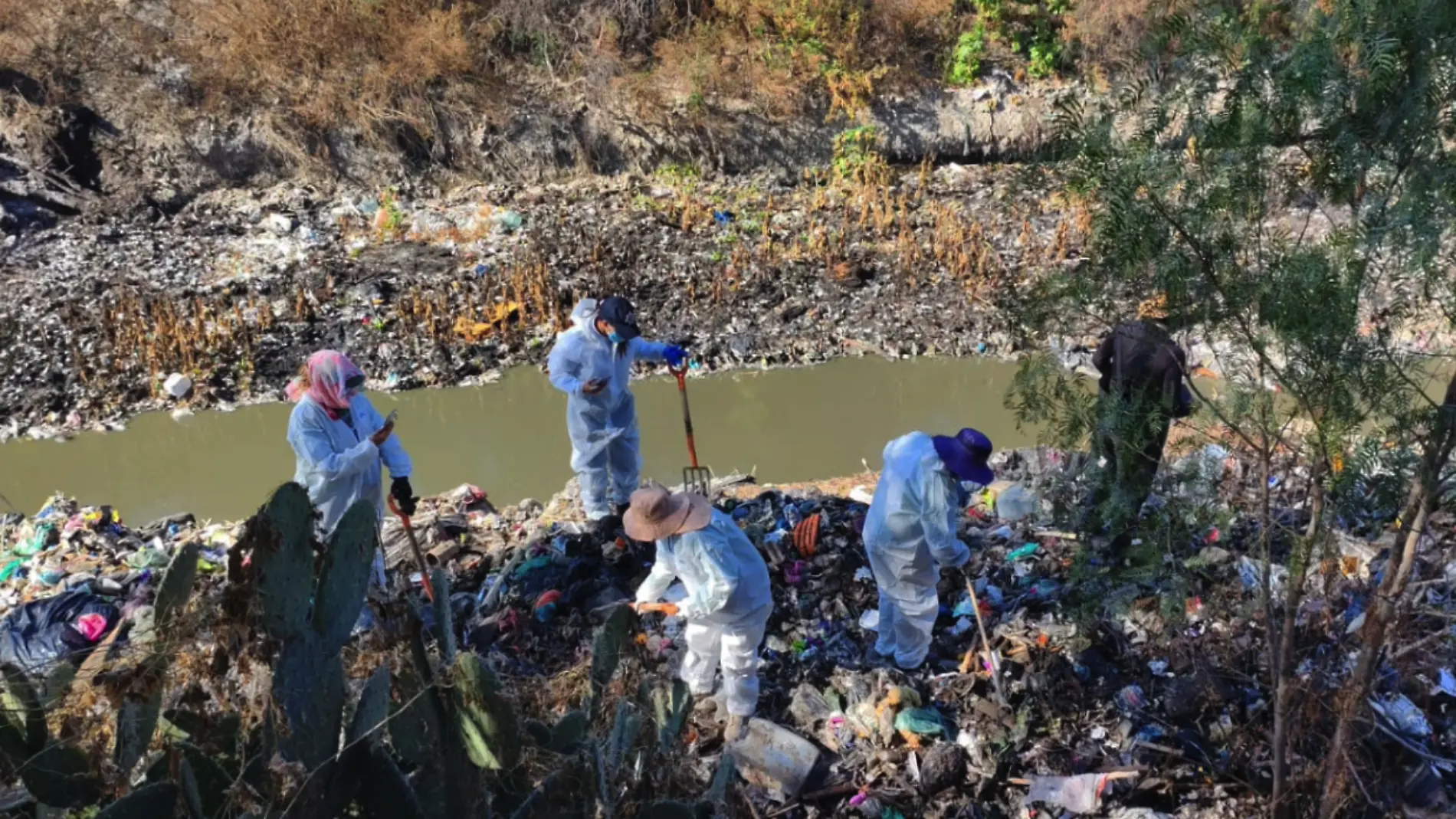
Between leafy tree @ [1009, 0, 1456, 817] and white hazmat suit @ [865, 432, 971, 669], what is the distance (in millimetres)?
1543

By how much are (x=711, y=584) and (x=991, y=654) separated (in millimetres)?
1412

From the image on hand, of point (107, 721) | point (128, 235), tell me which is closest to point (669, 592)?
point (107, 721)

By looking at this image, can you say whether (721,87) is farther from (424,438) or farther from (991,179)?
(424,438)

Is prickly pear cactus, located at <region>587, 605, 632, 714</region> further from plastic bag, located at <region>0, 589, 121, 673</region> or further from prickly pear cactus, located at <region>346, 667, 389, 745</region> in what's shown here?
plastic bag, located at <region>0, 589, 121, 673</region>

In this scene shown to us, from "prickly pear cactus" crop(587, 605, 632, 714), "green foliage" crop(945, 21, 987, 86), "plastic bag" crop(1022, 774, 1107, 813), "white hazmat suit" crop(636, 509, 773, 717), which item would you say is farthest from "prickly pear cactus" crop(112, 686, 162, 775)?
"green foliage" crop(945, 21, 987, 86)

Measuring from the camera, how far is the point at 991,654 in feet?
16.3

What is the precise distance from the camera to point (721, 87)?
526 inches

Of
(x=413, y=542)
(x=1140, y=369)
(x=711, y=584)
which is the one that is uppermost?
(x=1140, y=369)

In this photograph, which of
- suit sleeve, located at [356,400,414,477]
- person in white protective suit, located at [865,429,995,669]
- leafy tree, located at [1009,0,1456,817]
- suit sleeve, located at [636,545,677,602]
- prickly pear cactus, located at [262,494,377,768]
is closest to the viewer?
prickly pear cactus, located at [262,494,377,768]

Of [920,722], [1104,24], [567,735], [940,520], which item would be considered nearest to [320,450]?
[567,735]

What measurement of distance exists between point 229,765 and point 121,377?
7589 mm

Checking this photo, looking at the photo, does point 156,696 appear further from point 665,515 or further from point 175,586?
point 665,515

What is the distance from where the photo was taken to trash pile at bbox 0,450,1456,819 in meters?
4.32

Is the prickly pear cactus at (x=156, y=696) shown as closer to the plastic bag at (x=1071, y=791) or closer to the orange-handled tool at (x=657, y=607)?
the orange-handled tool at (x=657, y=607)
